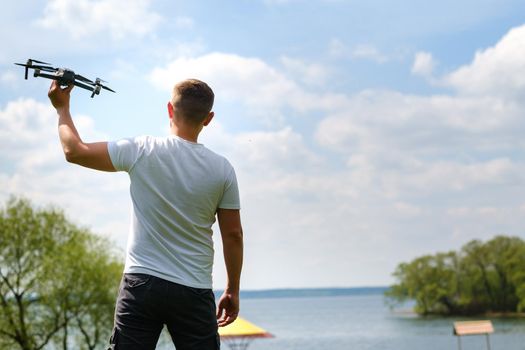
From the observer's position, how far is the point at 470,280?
244 feet

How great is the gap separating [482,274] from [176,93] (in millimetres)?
73607

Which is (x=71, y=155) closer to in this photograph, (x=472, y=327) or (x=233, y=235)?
(x=233, y=235)

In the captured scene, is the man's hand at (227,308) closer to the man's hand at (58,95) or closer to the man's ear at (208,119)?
the man's ear at (208,119)

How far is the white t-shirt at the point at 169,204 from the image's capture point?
2.74 metres

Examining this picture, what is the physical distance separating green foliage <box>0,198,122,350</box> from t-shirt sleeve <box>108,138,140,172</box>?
99.5 ft

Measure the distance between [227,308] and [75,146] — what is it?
0.84 meters

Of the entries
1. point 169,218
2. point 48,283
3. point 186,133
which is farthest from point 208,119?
point 48,283

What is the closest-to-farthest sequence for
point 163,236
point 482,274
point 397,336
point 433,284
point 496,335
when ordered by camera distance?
point 163,236 < point 496,335 < point 397,336 < point 482,274 < point 433,284

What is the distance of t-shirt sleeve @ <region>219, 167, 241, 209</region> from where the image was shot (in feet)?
Result: 9.41

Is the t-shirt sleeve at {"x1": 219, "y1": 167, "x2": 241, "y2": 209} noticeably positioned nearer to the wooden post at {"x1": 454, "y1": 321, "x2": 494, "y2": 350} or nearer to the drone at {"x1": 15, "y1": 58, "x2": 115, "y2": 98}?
the drone at {"x1": 15, "y1": 58, "x2": 115, "y2": 98}

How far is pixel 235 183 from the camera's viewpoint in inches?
114

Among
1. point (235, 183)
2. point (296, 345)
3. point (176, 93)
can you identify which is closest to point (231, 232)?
point (235, 183)

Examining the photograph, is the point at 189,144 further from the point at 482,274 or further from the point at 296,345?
the point at 482,274

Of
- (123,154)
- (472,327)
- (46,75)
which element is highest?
(46,75)
